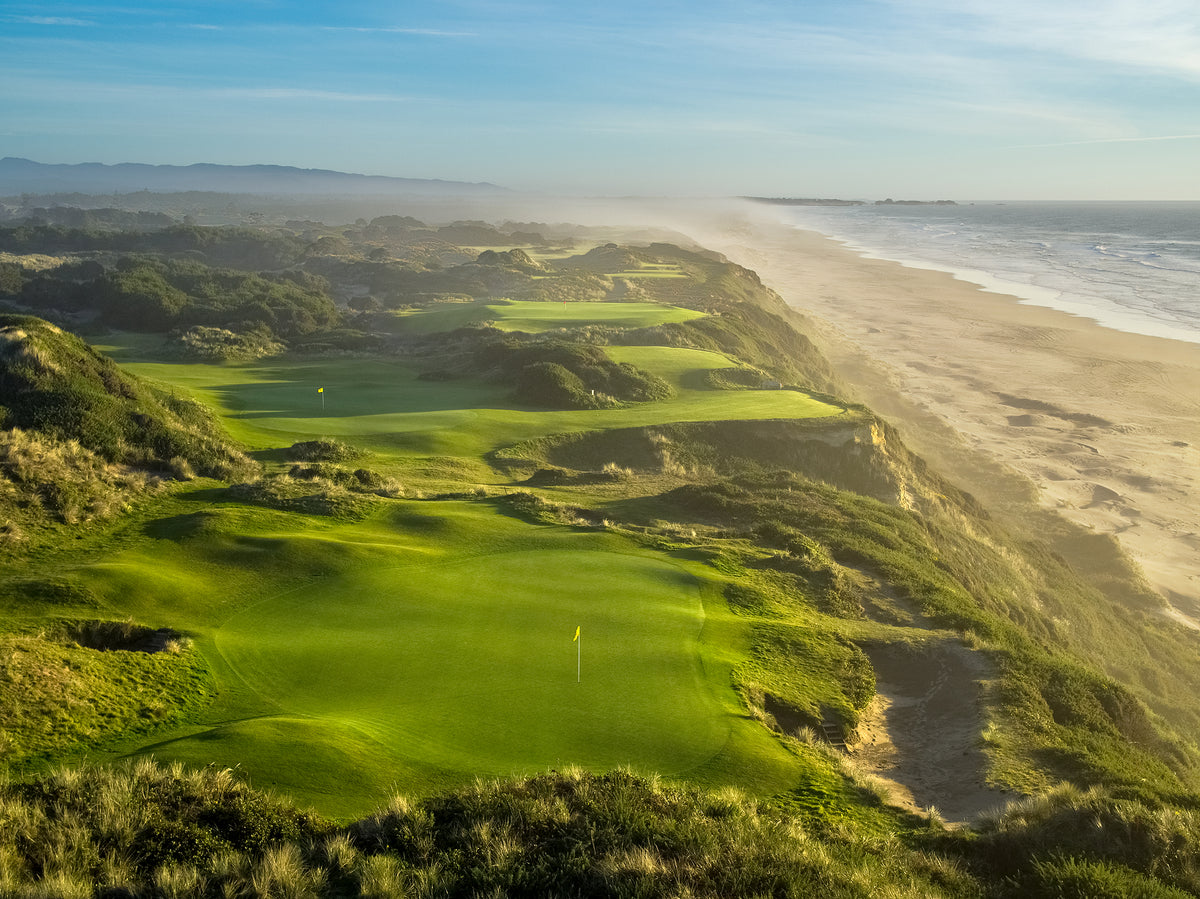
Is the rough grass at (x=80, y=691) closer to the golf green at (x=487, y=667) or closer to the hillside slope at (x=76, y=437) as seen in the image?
the golf green at (x=487, y=667)

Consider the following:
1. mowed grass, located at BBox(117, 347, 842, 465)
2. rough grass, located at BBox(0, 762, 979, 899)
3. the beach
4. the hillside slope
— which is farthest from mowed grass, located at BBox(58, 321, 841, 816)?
the beach

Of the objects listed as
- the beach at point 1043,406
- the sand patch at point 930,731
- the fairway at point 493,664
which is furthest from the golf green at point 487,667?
the beach at point 1043,406

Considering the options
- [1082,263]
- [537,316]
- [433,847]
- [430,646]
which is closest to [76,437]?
[430,646]

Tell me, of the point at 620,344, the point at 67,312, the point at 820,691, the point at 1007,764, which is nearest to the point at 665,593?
the point at 820,691

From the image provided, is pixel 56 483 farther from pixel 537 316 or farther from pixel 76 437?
pixel 537 316

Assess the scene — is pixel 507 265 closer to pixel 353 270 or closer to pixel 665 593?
pixel 353 270
